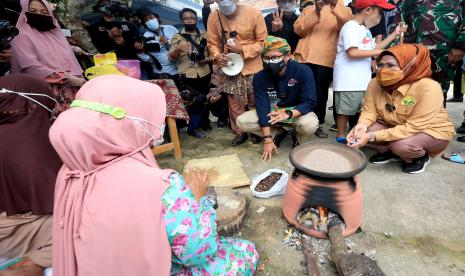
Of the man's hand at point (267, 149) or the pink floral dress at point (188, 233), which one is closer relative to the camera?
the pink floral dress at point (188, 233)

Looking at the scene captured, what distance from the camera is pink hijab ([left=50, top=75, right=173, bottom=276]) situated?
3.47 ft

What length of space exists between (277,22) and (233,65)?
3.66ft

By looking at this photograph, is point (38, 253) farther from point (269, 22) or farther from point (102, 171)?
point (269, 22)

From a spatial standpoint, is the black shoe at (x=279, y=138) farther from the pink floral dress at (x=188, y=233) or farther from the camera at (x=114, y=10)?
the camera at (x=114, y=10)

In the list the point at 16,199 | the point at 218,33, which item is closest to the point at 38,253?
the point at 16,199

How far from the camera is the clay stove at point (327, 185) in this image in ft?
6.88

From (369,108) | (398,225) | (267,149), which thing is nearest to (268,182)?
(267,149)

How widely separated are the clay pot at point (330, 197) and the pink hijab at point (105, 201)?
134 centimetres

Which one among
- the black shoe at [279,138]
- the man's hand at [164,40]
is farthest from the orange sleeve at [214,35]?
the black shoe at [279,138]

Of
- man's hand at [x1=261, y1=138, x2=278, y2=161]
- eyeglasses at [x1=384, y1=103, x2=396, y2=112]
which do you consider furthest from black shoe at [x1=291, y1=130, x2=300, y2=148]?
eyeglasses at [x1=384, y1=103, x2=396, y2=112]

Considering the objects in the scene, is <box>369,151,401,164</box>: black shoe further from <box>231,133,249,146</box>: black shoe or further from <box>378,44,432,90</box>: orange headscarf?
<box>231,133,249,146</box>: black shoe

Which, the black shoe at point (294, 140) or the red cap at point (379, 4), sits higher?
the red cap at point (379, 4)

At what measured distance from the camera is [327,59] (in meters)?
3.85

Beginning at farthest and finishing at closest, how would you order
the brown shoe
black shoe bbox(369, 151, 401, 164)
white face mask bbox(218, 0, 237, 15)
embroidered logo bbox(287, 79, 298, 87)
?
white face mask bbox(218, 0, 237, 15) < embroidered logo bbox(287, 79, 298, 87) < black shoe bbox(369, 151, 401, 164) < the brown shoe
